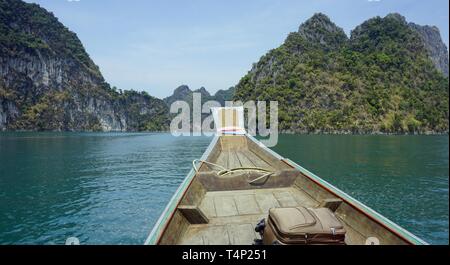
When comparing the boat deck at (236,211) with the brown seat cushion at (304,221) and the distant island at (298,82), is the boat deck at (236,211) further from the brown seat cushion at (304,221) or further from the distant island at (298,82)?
the distant island at (298,82)

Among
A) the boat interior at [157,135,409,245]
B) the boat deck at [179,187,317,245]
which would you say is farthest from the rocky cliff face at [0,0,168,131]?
the boat deck at [179,187,317,245]

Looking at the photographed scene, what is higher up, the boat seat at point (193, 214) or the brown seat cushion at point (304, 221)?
the brown seat cushion at point (304, 221)

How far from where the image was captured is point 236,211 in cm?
611

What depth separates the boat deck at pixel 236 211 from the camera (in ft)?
16.2

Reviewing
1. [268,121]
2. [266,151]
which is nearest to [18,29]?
[268,121]

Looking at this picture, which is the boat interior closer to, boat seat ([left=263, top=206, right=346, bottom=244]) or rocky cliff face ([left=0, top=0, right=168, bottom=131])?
boat seat ([left=263, top=206, right=346, bottom=244])

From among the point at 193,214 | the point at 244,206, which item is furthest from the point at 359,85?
the point at 193,214

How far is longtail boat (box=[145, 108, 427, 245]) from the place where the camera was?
459 centimetres

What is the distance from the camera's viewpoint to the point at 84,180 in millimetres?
20500

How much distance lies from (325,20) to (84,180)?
625 ft

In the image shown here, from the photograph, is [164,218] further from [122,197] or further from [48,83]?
[48,83]

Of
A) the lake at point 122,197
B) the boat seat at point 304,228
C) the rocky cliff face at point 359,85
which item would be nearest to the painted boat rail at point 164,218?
the boat seat at point 304,228

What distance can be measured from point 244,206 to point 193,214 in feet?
4.99


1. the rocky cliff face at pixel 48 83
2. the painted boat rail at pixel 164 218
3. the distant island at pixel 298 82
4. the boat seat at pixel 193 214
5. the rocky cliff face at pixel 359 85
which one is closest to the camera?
the painted boat rail at pixel 164 218
